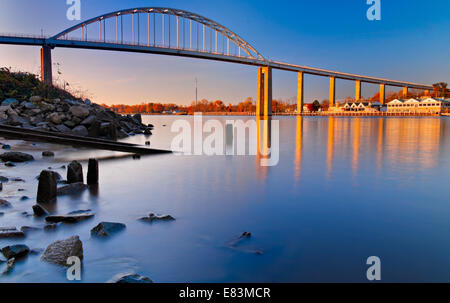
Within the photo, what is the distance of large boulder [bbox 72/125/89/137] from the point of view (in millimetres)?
13695

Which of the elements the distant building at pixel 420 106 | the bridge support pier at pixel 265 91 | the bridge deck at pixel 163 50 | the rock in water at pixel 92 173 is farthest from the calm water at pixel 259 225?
the distant building at pixel 420 106

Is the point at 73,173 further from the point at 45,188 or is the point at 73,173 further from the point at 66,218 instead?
the point at 66,218

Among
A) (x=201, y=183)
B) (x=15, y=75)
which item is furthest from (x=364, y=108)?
(x=201, y=183)

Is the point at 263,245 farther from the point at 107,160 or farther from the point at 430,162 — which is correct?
the point at 430,162

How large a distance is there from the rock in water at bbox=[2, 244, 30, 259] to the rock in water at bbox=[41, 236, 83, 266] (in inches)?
7.4

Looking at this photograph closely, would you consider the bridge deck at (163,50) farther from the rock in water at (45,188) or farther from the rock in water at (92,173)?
the rock in water at (45,188)

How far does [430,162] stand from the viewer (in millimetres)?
9016

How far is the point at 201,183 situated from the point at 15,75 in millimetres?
21387

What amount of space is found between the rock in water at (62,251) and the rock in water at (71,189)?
86.4 inches

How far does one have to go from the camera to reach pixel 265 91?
71.2 meters

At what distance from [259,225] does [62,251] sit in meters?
2.03

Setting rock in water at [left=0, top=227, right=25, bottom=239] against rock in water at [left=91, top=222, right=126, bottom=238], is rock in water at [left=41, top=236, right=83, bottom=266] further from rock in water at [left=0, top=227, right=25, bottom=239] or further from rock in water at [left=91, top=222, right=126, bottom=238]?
rock in water at [left=0, top=227, right=25, bottom=239]
